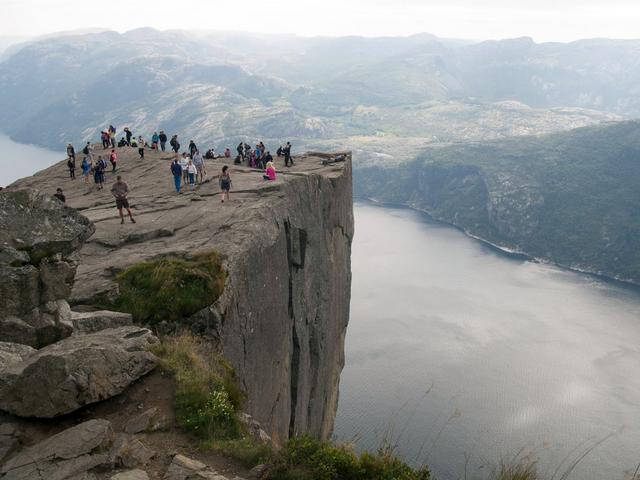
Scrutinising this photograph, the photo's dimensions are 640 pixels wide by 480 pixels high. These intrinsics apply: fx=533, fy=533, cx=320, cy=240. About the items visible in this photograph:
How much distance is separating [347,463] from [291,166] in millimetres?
38092

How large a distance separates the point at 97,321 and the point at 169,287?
3.73 m

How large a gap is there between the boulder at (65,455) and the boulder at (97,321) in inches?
191

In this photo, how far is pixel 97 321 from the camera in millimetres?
17406

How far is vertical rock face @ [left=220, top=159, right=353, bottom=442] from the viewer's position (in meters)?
24.9

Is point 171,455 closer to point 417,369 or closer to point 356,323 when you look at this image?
point 417,369

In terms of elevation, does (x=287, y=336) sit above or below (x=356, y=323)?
above

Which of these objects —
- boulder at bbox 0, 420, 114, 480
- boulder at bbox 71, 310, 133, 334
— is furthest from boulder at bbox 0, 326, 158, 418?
boulder at bbox 71, 310, 133, 334

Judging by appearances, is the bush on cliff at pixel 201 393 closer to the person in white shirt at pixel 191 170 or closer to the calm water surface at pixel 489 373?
the person in white shirt at pixel 191 170

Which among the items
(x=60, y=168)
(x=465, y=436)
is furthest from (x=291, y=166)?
(x=465, y=436)

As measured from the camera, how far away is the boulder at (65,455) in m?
11.0

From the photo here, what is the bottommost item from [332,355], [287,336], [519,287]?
[519,287]

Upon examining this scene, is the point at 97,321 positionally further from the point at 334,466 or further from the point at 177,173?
the point at 177,173

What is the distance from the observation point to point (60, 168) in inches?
1977

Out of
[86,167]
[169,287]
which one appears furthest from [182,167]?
[169,287]
